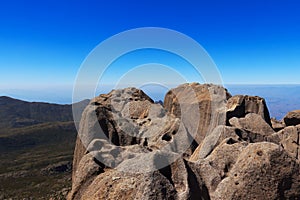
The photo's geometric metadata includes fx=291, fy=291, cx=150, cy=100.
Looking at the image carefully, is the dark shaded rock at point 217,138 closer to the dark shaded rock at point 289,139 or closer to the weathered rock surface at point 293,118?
the dark shaded rock at point 289,139

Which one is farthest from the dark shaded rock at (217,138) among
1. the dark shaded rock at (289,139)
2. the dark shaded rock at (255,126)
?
the dark shaded rock at (289,139)

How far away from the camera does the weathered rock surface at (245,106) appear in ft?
120

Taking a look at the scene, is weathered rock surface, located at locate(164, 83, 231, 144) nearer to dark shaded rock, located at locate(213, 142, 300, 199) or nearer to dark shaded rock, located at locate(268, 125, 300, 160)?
dark shaded rock, located at locate(268, 125, 300, 160)

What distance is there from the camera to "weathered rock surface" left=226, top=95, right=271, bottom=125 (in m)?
36.4

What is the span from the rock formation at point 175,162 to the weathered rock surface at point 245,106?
538 centimetres

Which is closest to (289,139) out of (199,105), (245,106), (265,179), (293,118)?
(245,106)

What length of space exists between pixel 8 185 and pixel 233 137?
185m

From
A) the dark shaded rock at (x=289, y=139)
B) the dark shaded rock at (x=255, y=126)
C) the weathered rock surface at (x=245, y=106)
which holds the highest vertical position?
the weathered rock surface at (x=245, y=106)

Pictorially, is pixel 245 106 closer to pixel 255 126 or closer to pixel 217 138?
pixel 255 126

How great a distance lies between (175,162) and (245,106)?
973 inches

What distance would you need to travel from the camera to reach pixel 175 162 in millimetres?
15844

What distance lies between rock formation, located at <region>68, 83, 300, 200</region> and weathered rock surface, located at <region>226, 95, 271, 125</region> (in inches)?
212

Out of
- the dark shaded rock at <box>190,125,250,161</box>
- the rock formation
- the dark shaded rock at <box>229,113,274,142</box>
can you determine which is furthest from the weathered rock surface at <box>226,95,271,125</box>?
the dark shaded rock at <box>190,125,250,161</box>

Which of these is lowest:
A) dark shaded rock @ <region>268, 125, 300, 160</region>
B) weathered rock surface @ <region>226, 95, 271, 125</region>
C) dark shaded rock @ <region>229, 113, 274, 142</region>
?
dark shaded rock @ <region>268, 125, 300, 160</region>
